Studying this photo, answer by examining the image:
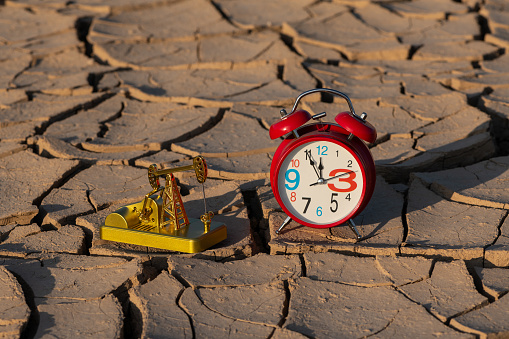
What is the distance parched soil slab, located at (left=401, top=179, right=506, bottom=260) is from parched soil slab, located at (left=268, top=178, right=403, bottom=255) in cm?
7

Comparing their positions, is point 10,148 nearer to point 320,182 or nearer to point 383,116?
point 320,182

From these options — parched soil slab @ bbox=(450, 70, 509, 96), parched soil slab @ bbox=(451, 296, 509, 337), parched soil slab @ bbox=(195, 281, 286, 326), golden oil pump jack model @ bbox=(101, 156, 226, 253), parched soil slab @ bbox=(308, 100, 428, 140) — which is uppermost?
parched soil slab @ bbox=(450, 70, 509, 96)

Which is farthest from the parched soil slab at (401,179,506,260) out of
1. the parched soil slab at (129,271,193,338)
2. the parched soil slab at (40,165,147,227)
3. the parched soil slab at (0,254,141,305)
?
the parched soil slab at (40,165,147,227)

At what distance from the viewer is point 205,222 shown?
8.96 feet

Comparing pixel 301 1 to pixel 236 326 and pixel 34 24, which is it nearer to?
pixel 34 24

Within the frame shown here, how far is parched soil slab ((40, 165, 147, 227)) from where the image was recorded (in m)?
3.17

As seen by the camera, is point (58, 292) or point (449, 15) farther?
Result: point (449, 15)

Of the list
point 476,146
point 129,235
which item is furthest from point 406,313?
point 476,146

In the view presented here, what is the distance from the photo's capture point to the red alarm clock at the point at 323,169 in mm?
2703

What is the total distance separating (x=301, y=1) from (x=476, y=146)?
3264 millimetres

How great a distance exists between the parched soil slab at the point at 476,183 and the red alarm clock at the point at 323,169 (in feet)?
2.02

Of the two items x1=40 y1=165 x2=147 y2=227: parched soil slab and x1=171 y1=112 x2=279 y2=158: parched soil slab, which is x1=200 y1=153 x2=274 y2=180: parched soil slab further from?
x1=40 y1=165 x2=147 y2=227: parched soil slab

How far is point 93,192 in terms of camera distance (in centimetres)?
336

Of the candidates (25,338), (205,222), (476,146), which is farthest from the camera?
(476,146)
